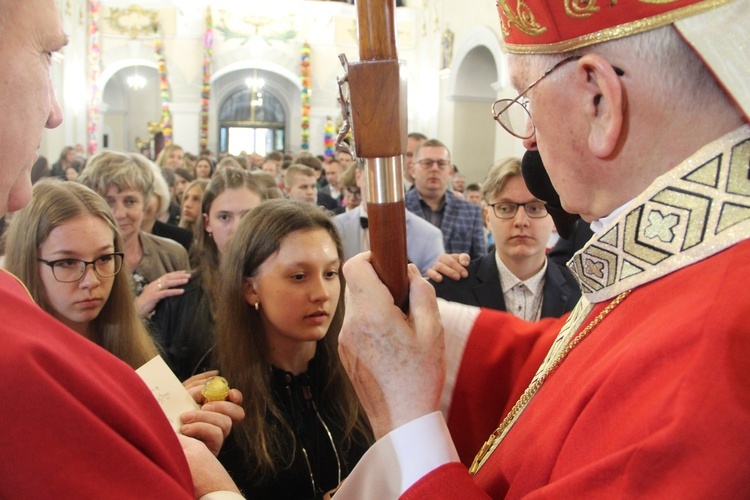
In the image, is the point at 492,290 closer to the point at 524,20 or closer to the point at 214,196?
the point at 214,196

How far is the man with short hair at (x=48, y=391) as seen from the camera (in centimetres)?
79

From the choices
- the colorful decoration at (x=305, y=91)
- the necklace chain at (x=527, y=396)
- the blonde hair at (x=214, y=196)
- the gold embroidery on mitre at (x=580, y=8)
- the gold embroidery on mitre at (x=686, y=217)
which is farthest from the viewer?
the colorful decoration at (x=305, y=91)

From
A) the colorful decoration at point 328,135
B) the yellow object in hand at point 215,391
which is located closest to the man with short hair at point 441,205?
the yellow object in hand at point 215,391

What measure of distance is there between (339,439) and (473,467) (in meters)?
0.81

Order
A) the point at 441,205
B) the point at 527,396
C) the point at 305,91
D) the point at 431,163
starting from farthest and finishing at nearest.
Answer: the point at 305,91, the point at 441,205, the point at 431,163, the point at 527,396

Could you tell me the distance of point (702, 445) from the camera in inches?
27.3

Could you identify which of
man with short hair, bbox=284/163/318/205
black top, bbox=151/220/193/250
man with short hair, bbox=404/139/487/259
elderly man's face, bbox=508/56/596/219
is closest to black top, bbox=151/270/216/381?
black top, bbox=151/220/193/250

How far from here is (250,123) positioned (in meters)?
20.0

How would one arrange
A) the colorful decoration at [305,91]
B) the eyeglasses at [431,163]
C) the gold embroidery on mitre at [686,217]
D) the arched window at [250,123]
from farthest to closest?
the arched window at [250,123] → the colorful decoration at [305,91] → the eyeglasses at [431,163] → the gold embroidery on mitre at [686,217]

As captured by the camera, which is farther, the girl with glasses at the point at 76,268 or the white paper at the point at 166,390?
the girl with glasses at the point at 76,268

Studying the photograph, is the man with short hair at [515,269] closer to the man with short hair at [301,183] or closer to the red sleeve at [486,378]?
the red sleeve at [486,378]

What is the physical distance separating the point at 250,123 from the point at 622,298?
65.0 feet

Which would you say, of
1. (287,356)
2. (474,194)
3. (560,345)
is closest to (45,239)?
(287,356)

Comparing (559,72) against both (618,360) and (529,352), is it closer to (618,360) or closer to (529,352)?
A: (618,360)
